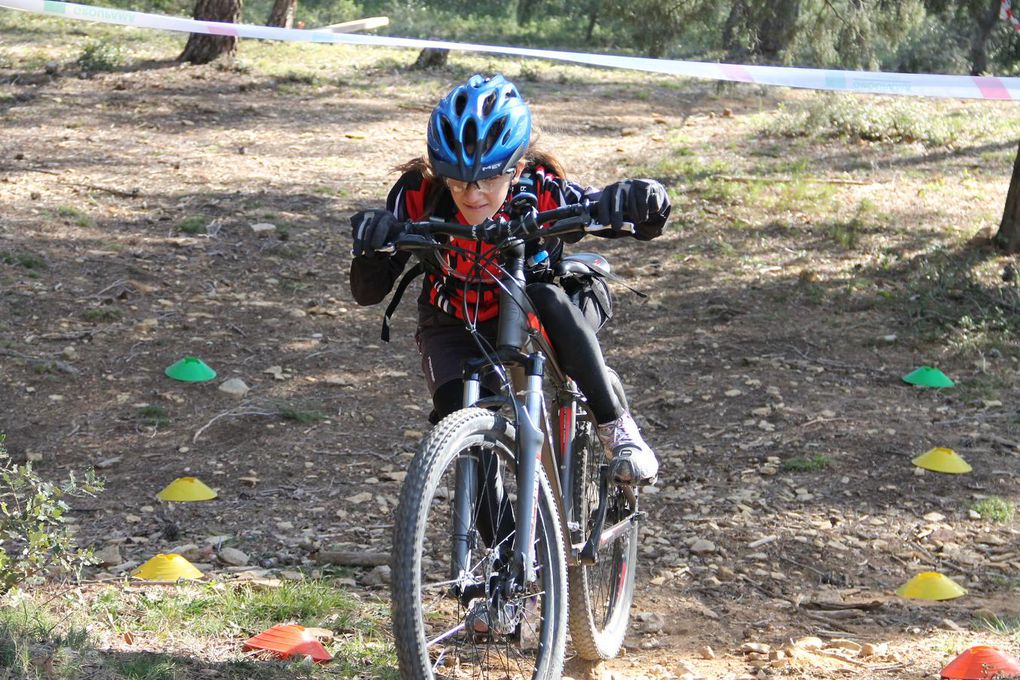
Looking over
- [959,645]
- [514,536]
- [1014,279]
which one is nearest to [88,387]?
[514,536]

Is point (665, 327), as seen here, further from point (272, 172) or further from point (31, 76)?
point (31, 76)

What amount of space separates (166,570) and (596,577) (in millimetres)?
1560

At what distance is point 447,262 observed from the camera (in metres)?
3.18

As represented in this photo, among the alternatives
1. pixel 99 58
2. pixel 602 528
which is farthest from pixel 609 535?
pixel 99 58

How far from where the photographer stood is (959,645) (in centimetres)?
395

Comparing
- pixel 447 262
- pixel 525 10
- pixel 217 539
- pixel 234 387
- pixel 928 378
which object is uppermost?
pixel 525 10

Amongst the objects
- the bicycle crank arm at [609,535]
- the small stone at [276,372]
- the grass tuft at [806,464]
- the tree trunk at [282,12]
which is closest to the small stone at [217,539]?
the bicycle crank arm at [609,535]

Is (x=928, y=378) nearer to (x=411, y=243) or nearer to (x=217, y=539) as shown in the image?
(x=217, y=539)

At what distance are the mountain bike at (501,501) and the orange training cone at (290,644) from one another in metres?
0.38

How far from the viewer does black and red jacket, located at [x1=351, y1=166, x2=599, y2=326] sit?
327 cm

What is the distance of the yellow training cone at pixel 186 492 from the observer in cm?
515

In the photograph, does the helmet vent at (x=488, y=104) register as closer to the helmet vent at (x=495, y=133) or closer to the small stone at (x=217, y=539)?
the helmet vent at (x=495, y=133)

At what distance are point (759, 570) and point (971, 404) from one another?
7.60ft

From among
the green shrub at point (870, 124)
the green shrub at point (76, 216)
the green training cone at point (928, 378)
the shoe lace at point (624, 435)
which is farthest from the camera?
the green shrub at point (870, 124)
